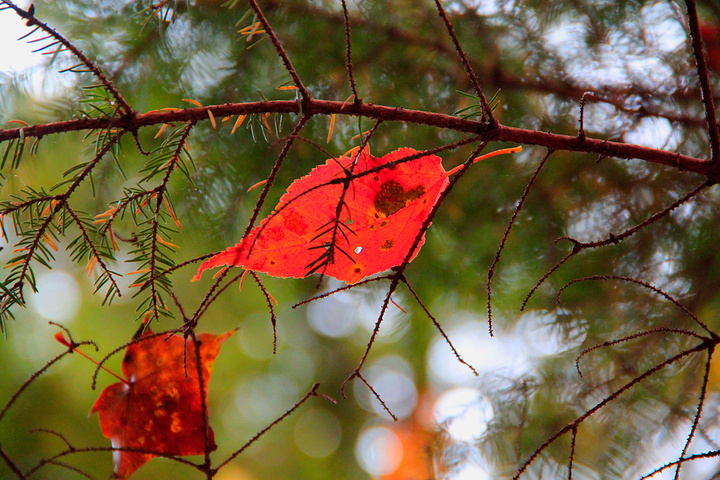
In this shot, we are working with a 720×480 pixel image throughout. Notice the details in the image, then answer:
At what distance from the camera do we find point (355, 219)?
32 centimetres

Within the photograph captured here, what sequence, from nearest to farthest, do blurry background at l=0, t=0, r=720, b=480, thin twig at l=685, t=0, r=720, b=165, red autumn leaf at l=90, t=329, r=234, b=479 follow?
thin twig at l=685, t=0, r=720, b=165, red autumn leaf at l=90, t=329, r=234, b=479, blurry background at l=0, t=0, r=720, b=480

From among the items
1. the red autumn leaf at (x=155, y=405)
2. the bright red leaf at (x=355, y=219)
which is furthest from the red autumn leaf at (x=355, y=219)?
the red autumn leaf at (x=155, y=405)

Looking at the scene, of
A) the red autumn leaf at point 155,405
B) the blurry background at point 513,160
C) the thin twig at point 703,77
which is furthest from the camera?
the blurry background at point 513,160

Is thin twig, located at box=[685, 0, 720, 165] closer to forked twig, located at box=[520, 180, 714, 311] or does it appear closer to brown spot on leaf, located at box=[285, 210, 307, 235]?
forked twig, located at box=[520, 180, 714, 311]

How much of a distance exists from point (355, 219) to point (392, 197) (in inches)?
1.2

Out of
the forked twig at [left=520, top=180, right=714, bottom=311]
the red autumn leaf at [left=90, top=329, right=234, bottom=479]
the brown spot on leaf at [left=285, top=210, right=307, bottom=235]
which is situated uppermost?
the forked twig at [left=520, top=180, right=714, bottom=311]

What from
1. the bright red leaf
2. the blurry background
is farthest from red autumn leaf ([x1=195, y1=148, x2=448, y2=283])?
the blurry background

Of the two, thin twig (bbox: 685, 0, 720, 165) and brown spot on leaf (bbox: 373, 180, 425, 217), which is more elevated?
thin twig (bbox: 685, 0, 720, 165)

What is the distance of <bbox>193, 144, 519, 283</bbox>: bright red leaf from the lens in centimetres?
31

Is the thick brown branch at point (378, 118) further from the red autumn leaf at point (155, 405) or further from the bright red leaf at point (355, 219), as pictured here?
the red autumn leaf at point (155, 405)

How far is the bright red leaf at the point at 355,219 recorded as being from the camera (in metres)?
0.31

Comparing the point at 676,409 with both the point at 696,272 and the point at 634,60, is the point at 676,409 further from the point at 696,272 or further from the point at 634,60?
the point at 634,60

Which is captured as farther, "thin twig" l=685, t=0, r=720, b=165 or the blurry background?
the blurry background

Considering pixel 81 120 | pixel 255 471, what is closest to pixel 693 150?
pixel 81 120
